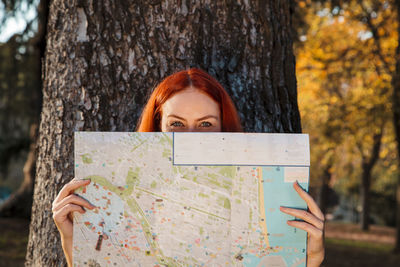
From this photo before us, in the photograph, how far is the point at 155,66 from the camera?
205 cm

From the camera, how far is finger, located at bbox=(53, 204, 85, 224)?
4.79 ft

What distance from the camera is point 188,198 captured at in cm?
144

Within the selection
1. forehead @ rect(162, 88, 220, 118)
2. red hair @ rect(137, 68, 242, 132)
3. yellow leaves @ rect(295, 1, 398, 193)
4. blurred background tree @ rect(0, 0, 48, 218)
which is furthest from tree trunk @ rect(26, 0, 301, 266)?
yellow leaves @ rect(295, 1, 398, 193)

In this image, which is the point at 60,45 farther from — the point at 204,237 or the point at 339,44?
the point at 339,44

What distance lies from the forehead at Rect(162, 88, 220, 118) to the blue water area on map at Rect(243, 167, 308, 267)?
40 centimetres

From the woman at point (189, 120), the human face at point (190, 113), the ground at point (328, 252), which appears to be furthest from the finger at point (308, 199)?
the ground at point (328, 252)

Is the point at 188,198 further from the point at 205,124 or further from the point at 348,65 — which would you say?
the point at 348,65

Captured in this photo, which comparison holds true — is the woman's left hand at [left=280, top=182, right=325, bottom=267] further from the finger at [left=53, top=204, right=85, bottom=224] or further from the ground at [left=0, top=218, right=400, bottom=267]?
the ground at [left=0, top=218, right=400, bottom=267]

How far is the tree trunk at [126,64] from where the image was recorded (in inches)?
79.9

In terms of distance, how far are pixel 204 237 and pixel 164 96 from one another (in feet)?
2.03

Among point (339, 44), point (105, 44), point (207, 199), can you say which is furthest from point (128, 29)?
point (339, 44)

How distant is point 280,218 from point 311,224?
0.39ft

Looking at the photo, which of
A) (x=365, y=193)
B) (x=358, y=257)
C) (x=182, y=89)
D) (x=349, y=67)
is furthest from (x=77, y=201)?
(x=365, y=193)

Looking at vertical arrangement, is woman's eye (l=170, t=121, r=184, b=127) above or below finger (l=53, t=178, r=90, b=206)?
above
